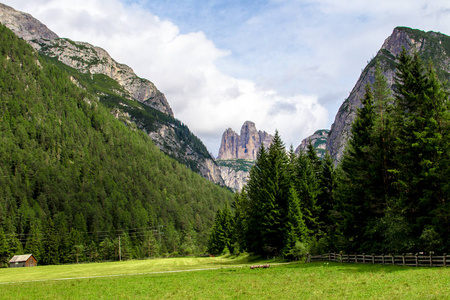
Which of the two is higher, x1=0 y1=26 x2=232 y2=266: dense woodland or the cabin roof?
x1=0 y1=26 x2=232 y2=266: dense woodland

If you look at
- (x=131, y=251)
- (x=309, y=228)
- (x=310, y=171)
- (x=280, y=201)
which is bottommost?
(x=131, y=251)

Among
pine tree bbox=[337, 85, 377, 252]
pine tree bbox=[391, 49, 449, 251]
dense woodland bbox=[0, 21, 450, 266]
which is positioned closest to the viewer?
pine tree bbox=[391, 49, 449, 251]

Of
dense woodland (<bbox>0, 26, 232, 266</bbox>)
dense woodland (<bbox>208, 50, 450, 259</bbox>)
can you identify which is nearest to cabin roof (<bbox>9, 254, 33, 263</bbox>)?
dense woodland (<bbox>0, 26, 232, 266</bbox>)

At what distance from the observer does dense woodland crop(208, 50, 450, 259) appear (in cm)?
2673

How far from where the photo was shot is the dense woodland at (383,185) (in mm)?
26734

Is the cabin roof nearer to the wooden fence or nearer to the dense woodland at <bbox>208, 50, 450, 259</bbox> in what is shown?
the dense woodland at <bbox>208, 50, 450, 259</bbox>

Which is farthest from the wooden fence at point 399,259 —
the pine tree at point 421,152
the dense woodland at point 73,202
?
the dense woodland at point 73,202

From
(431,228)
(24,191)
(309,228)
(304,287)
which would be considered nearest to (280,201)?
(309,228)

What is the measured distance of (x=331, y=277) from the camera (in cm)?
2325

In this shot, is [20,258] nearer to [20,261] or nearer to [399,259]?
[20,261]

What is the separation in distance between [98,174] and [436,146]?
568 ft

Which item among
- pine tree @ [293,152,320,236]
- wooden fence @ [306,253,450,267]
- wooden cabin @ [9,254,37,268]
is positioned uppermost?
pine tree @ [293,152,320,236]

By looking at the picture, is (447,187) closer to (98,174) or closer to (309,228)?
(309,228)

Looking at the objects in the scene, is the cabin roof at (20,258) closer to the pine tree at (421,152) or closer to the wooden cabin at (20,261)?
the wooden cabin at (20,261)
